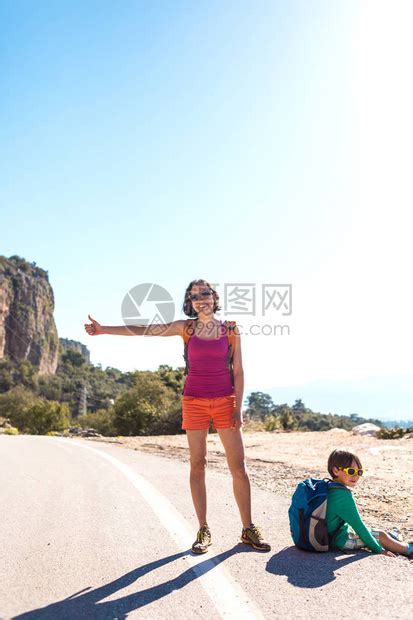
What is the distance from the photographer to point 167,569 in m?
3.55

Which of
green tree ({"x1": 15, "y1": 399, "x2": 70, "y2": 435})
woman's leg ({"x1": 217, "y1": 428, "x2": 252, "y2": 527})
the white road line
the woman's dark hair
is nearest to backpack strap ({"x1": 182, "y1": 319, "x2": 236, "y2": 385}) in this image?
the woman's dark hair

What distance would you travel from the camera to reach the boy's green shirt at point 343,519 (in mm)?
3826

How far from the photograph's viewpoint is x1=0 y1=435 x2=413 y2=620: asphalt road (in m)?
2.85

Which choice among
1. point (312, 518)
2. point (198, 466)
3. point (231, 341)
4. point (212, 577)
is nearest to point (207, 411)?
point (198, 466)

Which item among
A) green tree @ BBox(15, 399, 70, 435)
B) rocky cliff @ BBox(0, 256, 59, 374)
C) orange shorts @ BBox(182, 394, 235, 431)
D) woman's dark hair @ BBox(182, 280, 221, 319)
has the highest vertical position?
rocky cliff @ BBox(0, 256, 59, 374)

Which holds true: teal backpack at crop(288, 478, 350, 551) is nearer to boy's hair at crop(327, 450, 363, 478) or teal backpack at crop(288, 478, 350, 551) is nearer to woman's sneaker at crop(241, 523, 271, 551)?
boy's hair at crop(327, 450, 363, 478)

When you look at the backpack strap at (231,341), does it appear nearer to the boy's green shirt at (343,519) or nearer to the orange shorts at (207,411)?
the orange shorts at (207,411)

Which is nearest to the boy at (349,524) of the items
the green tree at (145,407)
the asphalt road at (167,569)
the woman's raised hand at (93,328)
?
the asphalt road at (167,569)

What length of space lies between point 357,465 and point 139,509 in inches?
102

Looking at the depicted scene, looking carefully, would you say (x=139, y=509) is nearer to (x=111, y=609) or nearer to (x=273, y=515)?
(x=273, y=515)

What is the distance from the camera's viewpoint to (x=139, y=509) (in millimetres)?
5590

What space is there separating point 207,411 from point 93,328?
1.22 metres

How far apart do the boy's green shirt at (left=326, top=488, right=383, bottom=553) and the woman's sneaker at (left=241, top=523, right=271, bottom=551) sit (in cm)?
50

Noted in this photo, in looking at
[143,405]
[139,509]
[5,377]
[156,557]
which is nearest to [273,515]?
[139,509]
